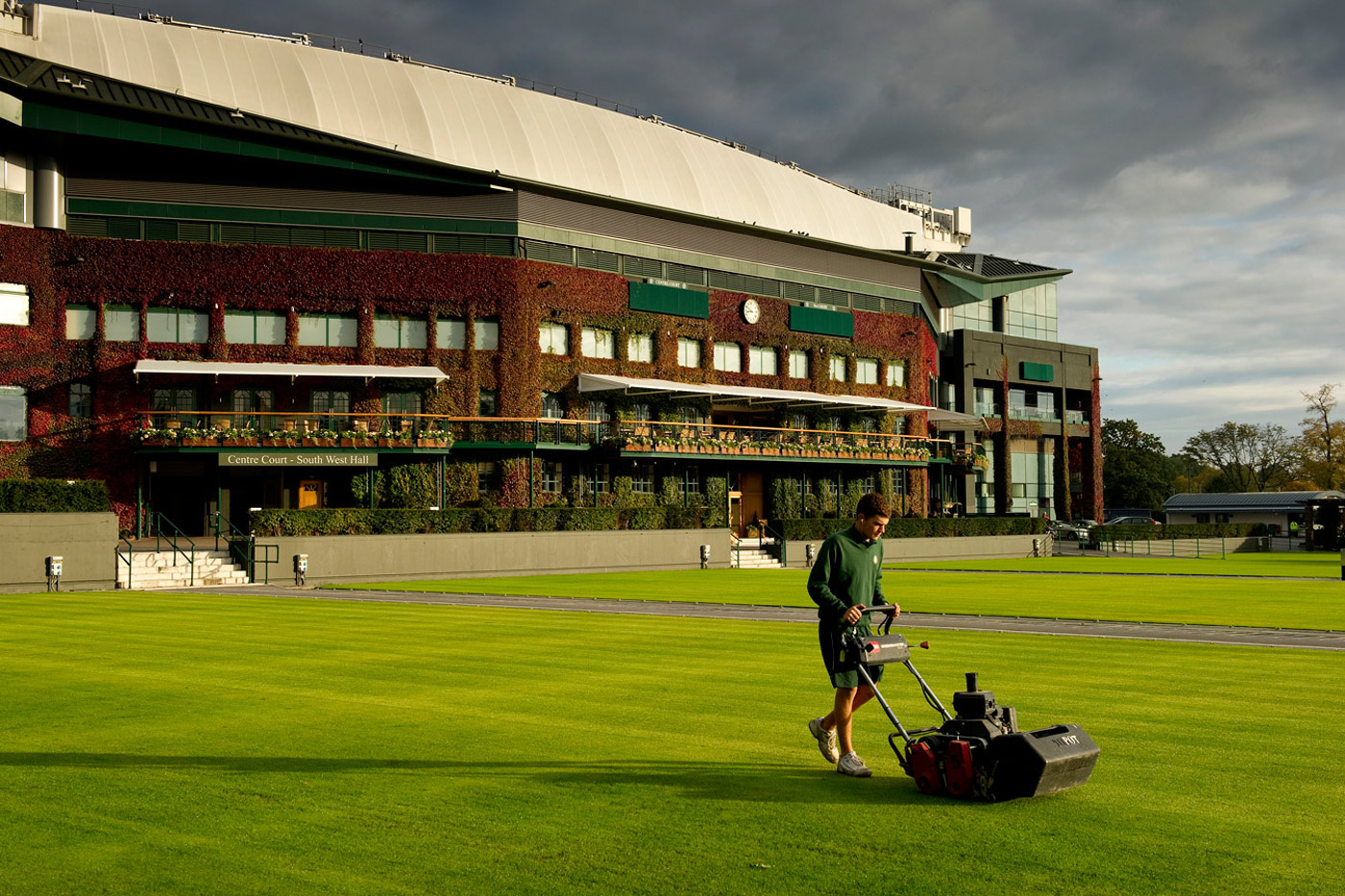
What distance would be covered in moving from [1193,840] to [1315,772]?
2498 mm

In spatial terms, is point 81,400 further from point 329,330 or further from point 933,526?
point 933,526

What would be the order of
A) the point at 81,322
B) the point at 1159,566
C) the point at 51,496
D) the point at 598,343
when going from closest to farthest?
the point at 51,496
the point at 81,322
the point at 1159,566
the point at 598,343

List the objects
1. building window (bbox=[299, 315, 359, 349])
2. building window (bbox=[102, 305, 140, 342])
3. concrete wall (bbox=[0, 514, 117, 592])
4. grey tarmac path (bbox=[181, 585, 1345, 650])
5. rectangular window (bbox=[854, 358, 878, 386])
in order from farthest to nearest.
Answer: rectangular window (bbox=[854, 358, 878, 386])
building window (bbox=[299, 315, 359, 349])
building window (bbox=[102, 305, 140, 342])
concrete wall (bbox=[0, 514, 117, 592])
grey tarmac path (bbox=[181, 585, 1345, 650])

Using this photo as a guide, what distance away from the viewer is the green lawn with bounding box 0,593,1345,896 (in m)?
6.42

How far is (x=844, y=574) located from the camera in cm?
859

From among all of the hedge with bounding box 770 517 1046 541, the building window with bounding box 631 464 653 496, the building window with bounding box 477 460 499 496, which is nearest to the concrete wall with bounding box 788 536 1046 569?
the hedge with bounding box 770 517 1046 541

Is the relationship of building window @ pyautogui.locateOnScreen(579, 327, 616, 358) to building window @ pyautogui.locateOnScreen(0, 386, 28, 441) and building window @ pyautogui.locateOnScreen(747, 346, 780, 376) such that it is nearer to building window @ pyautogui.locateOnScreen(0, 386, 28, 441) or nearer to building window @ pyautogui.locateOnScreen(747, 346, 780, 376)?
building window @ pyautogui.locateOnScreen(747, 346, 780, 376)

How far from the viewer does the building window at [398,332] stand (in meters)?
52.4

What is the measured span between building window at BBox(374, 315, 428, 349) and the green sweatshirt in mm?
46138

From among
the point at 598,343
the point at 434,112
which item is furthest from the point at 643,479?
the point at 434,112

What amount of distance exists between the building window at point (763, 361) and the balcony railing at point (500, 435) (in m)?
3.86

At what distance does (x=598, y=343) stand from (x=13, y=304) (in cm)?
2543

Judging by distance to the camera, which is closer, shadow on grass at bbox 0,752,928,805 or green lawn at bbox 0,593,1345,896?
green lawn at bbox 0,593,1345,896

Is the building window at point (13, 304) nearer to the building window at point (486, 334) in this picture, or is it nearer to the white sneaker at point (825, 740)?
the building window at point (486, 334)
